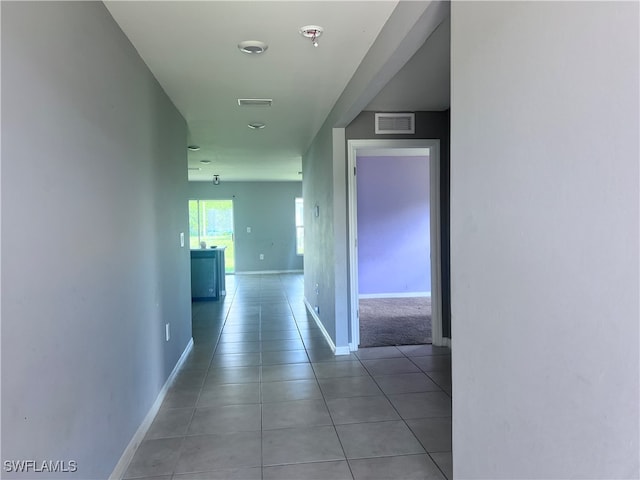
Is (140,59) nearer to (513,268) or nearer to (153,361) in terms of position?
(153,361)

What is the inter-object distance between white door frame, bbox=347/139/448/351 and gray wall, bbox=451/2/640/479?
7.89ft

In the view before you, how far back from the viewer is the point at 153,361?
2.65 metres

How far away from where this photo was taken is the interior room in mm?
888

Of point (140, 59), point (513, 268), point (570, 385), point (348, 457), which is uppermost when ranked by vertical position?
point (140, 59)

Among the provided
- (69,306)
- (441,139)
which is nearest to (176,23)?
(69,306)

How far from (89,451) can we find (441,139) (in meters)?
3.67

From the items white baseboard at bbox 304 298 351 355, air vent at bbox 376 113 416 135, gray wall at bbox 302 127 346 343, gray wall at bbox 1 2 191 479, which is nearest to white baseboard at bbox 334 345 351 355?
white baseboard at bbox 304 298 351 355

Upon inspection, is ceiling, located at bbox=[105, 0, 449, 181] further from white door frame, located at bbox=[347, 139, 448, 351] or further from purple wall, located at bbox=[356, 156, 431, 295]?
purple wall, located at bbox=[356, 156, 431, 295]

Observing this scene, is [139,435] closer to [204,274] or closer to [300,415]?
[300,415]

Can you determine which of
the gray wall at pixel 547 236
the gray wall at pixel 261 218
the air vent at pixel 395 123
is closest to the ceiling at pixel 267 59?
the air vent at pixel 395 123

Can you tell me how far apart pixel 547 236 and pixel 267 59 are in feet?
7.01

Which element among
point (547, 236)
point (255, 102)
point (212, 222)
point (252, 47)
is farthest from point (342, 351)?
point (212, 222)

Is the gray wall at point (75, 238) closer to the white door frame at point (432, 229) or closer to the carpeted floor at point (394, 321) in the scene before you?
the white door frame at point (432, 229)

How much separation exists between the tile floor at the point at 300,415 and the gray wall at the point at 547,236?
0.83 m
